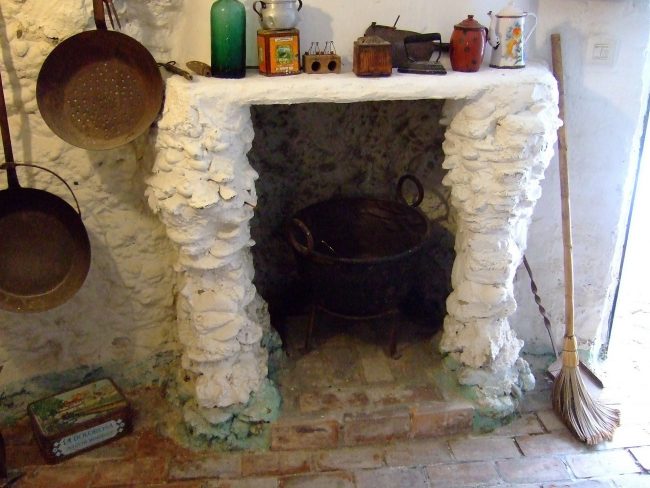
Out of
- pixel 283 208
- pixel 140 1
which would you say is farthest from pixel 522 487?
pixel 140 1

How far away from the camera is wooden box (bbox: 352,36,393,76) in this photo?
167cm

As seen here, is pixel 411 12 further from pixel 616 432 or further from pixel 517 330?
pixel 616 432

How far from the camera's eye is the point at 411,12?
181cm

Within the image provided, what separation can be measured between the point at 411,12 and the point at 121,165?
38.0 inches

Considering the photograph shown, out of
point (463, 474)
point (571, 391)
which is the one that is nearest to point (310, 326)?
point (463, 474)

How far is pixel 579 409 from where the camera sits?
6.63 feet

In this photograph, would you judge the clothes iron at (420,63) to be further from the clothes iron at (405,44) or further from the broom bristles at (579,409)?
the broom bristles at (579,409)

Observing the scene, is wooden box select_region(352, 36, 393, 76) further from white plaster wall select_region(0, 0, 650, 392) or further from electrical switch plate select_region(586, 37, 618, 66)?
electrical switch plate select_region(586, 37, 618, 66)

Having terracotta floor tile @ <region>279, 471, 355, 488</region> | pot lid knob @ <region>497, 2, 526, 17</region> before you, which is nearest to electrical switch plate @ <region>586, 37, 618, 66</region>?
pot lid knob @ <region>497, 2, 526, 17</region>

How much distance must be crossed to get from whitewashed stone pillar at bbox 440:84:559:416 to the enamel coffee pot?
127 millimetres

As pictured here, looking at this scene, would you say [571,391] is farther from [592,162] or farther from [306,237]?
[306,237]

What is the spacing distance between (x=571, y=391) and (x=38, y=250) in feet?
5.62

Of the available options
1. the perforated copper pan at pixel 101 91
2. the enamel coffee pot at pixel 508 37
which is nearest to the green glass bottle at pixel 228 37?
the perforated copper pan at pixel 101 91

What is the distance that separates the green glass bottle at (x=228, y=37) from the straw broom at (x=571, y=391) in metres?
0.99
